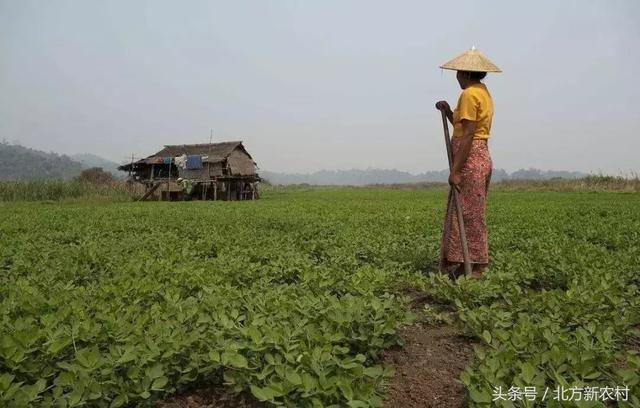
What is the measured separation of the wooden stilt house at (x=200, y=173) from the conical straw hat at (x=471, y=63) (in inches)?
1211

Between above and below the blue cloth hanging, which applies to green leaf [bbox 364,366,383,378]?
below

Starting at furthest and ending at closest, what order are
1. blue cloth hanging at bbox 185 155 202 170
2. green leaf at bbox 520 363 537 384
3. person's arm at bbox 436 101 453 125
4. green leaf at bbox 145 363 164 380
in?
blue cloth hanging at bbox 185 155 202 170 → person's arm at bbox 436 101 453 125 → green leaf at bbox 145 363 164 380 → green leaf at bbox 520 363 537 384

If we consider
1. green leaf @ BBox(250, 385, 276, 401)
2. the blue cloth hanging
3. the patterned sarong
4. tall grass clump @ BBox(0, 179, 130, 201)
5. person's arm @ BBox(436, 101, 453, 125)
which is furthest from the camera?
the blue cloth hanging

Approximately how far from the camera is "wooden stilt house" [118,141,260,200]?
35.4m

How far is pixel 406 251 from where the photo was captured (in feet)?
21.1

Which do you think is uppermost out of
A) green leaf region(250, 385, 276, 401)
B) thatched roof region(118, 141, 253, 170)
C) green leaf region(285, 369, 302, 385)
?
thatched roof region(118, 141, 253, 170)

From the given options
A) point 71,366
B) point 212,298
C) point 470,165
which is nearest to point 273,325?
point 212,298

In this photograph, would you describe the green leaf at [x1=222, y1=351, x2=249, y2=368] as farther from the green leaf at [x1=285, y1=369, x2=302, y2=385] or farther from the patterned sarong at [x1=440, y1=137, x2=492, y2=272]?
the patterned sarong at [x1=440, y1=137, x2=492, y2=272]

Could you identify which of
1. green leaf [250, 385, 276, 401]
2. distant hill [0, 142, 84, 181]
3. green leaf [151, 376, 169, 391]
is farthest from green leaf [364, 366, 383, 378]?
distant hill [0, 142, 84, 181]

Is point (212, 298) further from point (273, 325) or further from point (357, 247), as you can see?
point (357, 247)

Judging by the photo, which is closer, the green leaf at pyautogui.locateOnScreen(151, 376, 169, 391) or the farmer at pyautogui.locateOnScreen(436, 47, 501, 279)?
the green leaf at pyautogui.locateOnScreen(151, 376, 169, 391)

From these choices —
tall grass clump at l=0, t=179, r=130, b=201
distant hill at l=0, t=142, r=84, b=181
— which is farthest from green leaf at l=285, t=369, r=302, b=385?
distant hill at l=0, t=142, r=84, b=181

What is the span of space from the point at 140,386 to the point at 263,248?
4.30 m

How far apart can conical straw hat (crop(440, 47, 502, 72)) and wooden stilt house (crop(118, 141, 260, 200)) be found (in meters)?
30.8
